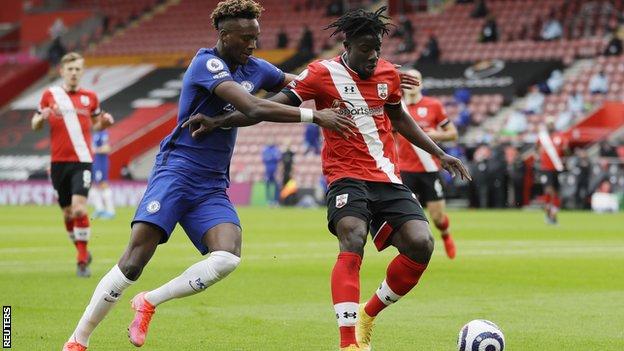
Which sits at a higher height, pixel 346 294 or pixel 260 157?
pixel 346 294

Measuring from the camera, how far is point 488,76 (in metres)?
43.3

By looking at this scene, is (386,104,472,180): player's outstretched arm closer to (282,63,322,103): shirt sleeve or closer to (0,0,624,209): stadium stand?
(282,63,322,103): shirt sleeve

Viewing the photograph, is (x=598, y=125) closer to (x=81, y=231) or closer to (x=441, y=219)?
(x=441, y=219)

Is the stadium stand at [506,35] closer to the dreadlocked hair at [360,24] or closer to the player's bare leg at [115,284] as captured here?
the dreadlocked hair at [360,24]

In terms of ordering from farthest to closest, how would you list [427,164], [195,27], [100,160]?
[195,27], [100,160], [427,164]

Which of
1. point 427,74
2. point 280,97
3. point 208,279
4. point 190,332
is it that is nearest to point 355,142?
point 280,97

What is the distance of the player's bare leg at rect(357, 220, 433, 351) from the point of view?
29.1 feet

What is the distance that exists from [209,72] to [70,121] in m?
7.61

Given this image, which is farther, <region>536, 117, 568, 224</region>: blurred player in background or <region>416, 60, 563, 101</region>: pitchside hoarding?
<region>416, 60, 563, 101</region>: pitchside hoarding

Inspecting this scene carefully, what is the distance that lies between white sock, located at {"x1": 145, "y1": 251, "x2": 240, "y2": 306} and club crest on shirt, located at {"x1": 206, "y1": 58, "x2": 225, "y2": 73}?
1.26 m

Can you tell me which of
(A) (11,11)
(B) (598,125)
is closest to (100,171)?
(B) (598,125)

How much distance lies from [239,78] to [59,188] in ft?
23.6

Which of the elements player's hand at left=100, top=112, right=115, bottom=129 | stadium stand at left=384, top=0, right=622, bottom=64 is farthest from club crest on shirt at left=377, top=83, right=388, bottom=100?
stadium stand at left=384, top=0, right=622, bottom=64

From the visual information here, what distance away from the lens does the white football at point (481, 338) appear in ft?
27.3
